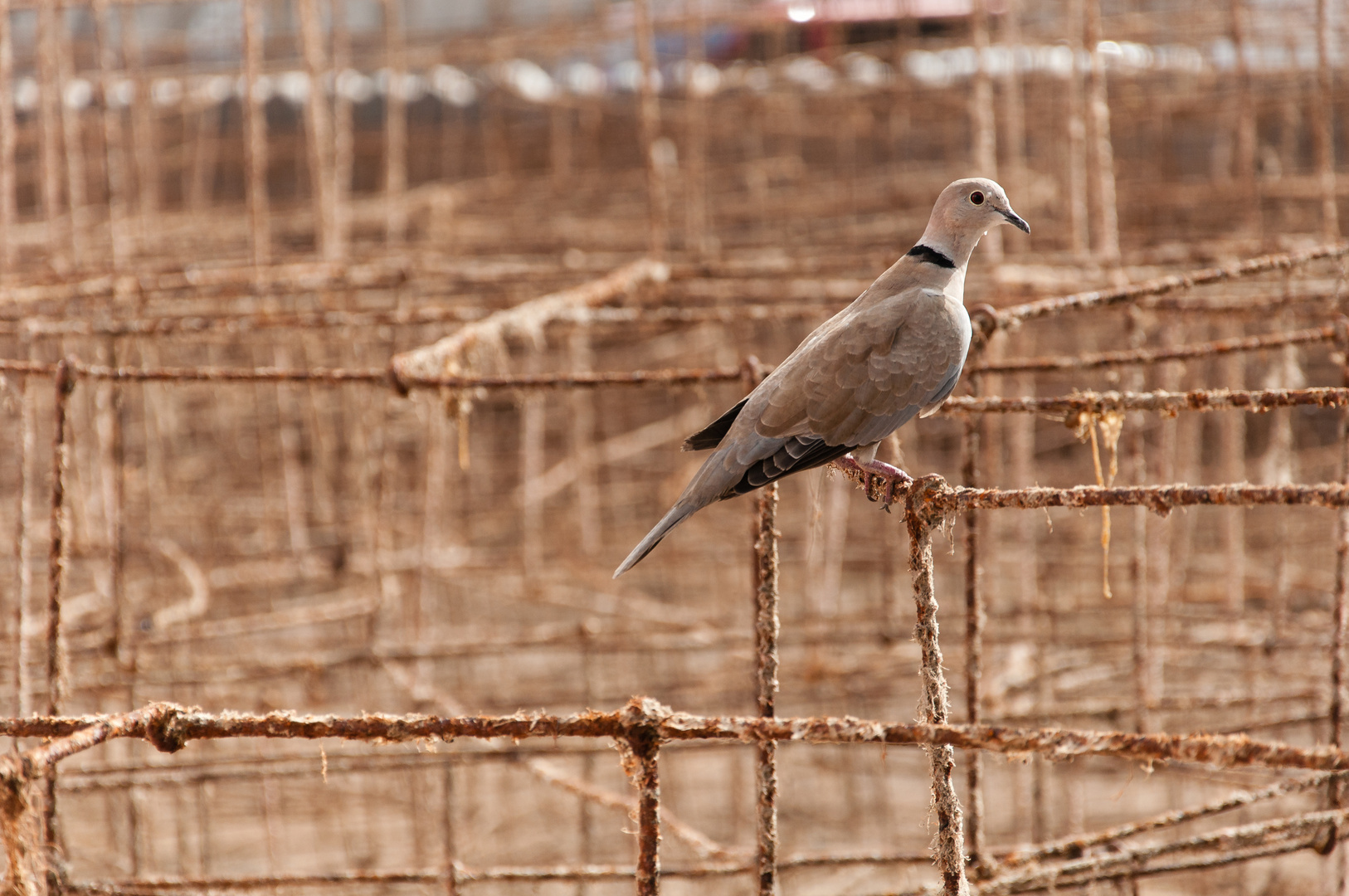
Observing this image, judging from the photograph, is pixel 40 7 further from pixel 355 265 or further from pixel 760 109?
pixel 760 109

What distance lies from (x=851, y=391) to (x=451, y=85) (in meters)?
14.1

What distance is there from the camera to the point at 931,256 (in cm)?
420

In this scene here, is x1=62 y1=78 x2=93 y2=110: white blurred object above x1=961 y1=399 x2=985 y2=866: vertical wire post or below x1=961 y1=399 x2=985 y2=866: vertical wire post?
above

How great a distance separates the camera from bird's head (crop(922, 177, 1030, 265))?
4227 millimetres

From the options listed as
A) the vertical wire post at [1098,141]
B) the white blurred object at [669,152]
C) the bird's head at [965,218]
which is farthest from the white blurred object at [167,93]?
the bird's head at [965,218]

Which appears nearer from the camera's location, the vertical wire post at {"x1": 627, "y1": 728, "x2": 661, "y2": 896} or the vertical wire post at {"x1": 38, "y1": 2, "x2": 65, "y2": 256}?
the vertical wire post at {"x1": 627, "y1": 728, "x2": 661, "y2": 896}

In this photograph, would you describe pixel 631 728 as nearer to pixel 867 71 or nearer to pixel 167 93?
pixel 867 71

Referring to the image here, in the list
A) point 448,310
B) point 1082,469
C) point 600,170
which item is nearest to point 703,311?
point 448,310

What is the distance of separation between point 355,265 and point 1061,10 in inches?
321

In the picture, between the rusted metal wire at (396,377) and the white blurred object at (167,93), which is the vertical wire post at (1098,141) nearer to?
the rusted metal wire at (396,377)

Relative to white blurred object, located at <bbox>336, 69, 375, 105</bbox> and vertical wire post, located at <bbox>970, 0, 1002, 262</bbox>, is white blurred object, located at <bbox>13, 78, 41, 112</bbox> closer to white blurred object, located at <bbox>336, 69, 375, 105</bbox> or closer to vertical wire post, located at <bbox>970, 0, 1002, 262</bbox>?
white blurred object, located at <bbox>336, 69, 375, 105</bbox>

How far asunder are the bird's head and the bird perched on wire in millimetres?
68

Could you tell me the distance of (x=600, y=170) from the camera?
52.5 feet

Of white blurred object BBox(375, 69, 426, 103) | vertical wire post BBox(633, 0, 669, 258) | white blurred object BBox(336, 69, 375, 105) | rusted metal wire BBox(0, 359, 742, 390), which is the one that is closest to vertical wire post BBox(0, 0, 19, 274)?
vertical wire post BBox(633, 0, 669, 258)
